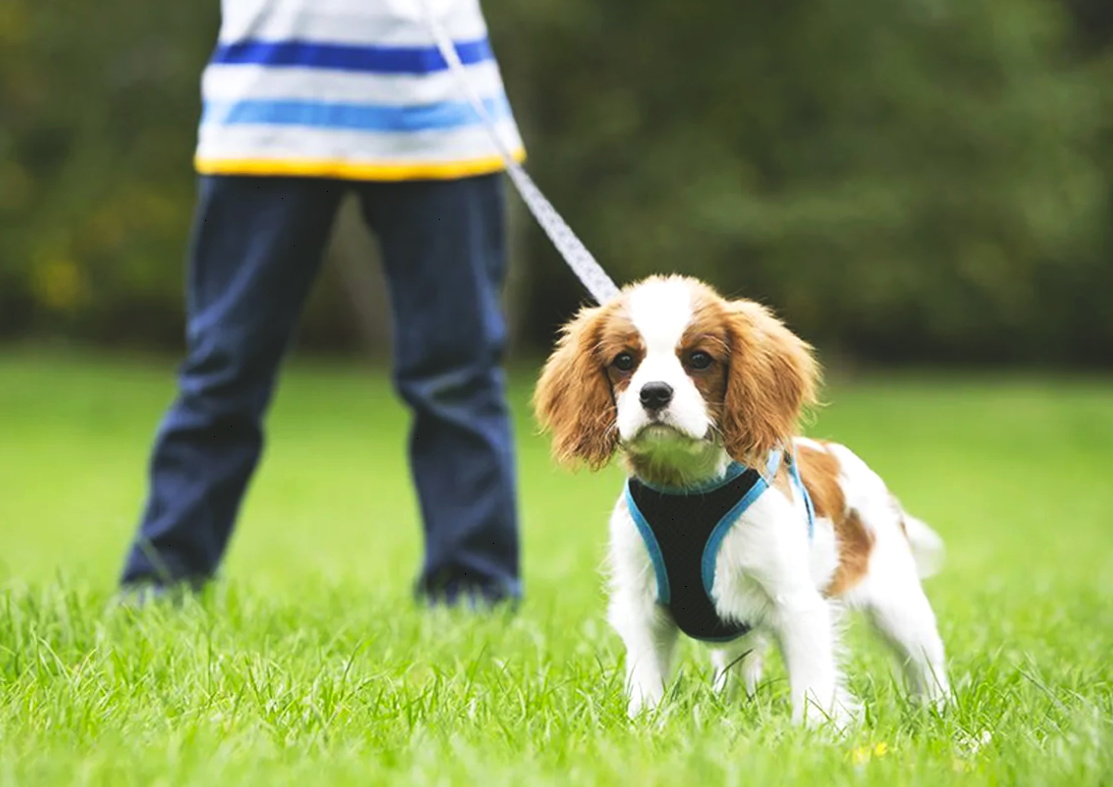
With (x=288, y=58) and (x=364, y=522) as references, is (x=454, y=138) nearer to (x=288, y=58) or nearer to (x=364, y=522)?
(x=288, y=58)

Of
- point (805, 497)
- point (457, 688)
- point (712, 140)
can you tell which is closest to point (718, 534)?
point (805, 497)

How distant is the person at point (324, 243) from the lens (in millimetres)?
4352

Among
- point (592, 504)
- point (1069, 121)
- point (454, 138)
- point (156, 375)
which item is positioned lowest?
point (156, 375)

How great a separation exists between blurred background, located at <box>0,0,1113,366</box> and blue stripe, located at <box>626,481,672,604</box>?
18.5 m

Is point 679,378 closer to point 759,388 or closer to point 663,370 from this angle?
point 663,370

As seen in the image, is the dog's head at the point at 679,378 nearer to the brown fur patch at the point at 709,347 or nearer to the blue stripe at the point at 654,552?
the brown fur patch at the point at 709,347

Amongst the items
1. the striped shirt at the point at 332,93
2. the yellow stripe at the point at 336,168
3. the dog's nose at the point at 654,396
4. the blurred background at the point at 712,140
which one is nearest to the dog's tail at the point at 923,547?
the dog's nose at the point at 654,396

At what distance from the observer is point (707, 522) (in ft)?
10.0

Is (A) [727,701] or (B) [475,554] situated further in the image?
(B) [475,554]

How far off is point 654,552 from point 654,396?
382mm

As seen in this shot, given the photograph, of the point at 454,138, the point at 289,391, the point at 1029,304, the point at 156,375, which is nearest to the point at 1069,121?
the point at 1029,304

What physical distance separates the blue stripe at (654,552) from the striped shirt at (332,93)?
1666mm

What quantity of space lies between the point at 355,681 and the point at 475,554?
1489mm

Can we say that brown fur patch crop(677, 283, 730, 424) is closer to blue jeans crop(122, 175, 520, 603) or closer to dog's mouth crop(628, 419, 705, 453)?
dog's mouth crop(628, 419, 705, 453)
